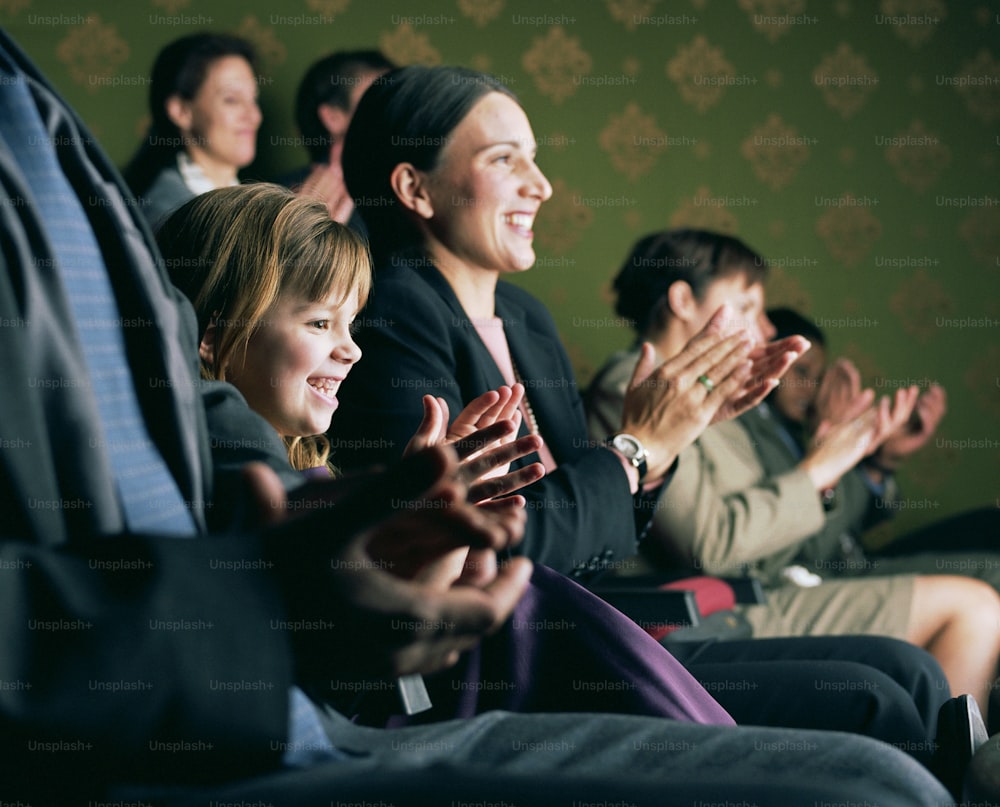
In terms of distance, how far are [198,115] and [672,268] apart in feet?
4.34

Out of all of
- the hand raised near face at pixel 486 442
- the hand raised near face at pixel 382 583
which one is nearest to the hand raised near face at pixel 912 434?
the hand raised near face at pixel 486 442

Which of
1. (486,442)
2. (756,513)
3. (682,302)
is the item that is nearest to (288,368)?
(486,442)

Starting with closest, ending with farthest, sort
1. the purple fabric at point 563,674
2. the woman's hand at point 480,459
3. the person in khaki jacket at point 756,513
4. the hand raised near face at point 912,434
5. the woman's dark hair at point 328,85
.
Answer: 1. the woman's hand at point 480,459
2. the purple fabric at point 563,674
3. the person in khaki jacket at point 756,513
4. the woman's dark hair at point 328,85
5. the hand raised near face at point 912,434

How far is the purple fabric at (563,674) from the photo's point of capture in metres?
1.06

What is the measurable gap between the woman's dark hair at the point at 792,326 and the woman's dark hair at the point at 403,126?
1762 millimetres

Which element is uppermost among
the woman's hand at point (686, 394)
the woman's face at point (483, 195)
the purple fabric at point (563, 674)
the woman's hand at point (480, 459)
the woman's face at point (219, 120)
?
the woman's face at point (219, 120)

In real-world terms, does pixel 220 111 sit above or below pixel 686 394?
above

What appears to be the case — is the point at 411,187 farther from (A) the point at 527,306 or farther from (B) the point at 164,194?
(B) the point at 164,194

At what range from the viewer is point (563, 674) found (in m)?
1.08

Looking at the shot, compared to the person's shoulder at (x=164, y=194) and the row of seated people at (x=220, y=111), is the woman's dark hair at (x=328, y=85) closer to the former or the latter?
the row of seated people at (x=220, y=111)

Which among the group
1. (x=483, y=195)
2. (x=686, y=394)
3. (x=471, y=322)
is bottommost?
(x=686, y=394)

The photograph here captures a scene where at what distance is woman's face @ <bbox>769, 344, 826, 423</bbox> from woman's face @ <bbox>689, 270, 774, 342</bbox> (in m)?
0.82

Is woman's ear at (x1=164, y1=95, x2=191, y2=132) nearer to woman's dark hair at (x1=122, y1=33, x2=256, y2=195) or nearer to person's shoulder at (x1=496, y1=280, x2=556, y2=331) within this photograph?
woman's dark hair at (x1=122, y1=33, x2=256, y2=195)

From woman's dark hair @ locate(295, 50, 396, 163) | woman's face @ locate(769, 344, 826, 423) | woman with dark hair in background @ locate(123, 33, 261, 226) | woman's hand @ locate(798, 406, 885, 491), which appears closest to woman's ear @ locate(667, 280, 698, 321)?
woman's hand @ locate(798, 406, 885, 491)
